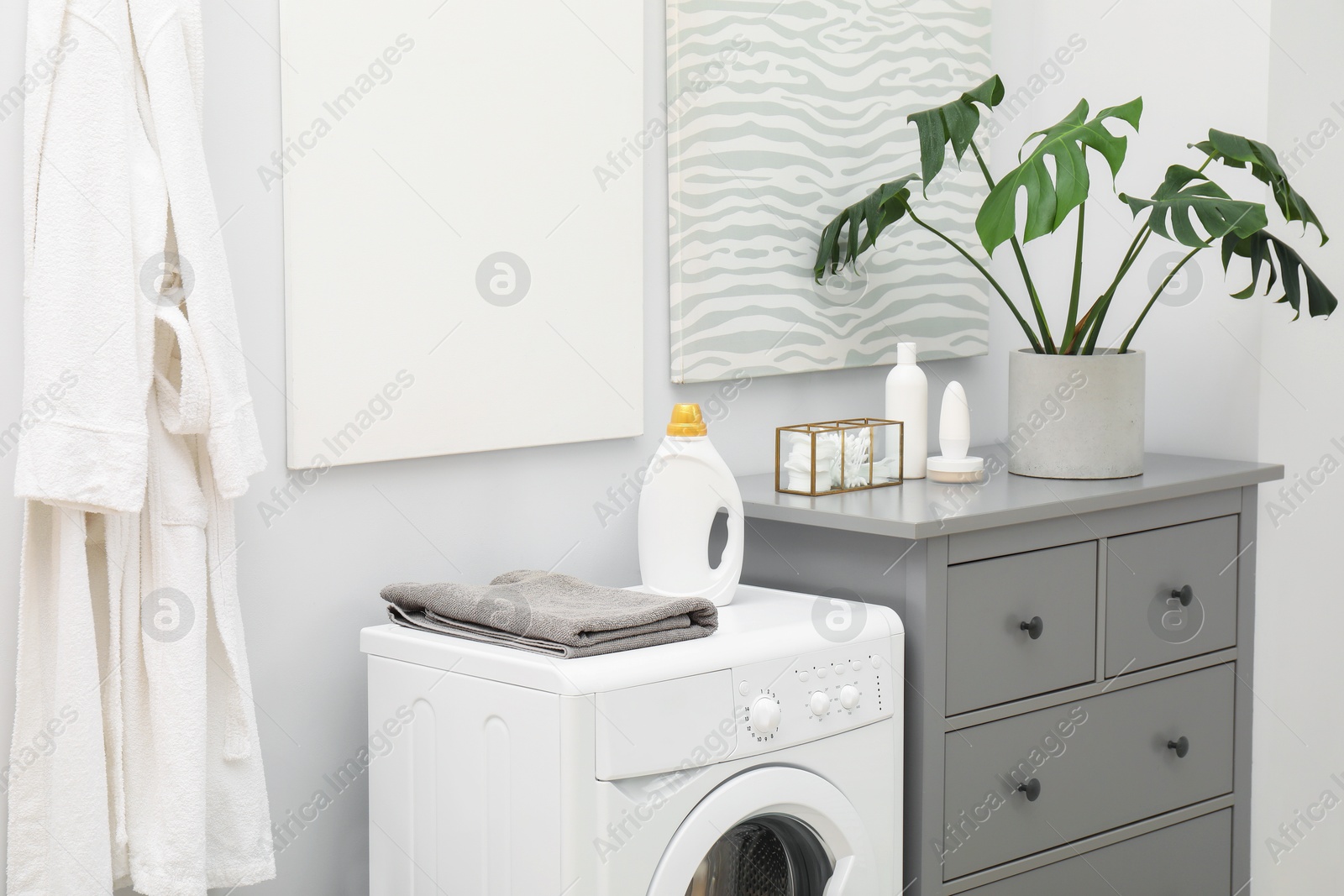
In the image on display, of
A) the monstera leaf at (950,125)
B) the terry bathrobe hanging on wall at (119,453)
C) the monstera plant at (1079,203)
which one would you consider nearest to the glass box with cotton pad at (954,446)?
the monstera plant at (1079,203)

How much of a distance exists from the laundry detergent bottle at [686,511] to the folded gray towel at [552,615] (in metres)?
0.08

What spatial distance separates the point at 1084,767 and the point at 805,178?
3.81ft

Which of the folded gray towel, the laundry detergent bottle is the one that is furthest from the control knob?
the laundry detergent bottle

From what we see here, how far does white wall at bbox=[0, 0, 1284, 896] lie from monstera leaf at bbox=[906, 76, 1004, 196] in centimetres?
46

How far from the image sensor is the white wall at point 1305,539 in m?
2.49

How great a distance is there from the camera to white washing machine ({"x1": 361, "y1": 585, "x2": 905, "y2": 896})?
5.05ft

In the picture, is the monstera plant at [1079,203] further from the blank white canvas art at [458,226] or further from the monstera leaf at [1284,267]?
the blank white canvas art at [458,226]

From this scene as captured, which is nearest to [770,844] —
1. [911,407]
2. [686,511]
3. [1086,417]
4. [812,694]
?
[812,694]

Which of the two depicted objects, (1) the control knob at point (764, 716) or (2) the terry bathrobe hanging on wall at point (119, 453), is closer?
(2) the terry bathrobe hanging on wall at point (119, 453)

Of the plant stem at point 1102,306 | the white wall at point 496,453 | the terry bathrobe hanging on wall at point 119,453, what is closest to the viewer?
the terry bathrobe hanging on wall at point 119,453

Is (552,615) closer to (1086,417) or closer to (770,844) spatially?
(770,844)

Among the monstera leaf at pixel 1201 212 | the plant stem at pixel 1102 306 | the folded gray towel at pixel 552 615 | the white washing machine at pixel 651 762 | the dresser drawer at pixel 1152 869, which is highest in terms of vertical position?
the monstera leaf at pixel 1201 212

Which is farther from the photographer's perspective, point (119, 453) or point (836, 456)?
point (836, 456)

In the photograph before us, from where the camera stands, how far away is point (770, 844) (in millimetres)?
1874
